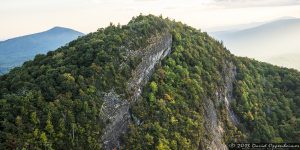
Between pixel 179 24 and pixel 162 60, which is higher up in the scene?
pixel 179 24

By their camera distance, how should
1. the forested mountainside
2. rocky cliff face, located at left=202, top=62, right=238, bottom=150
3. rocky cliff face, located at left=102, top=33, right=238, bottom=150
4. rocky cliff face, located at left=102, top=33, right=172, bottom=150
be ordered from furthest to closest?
rocky cliff face, located at left=202, top=62, right=238, bottom=150
rocky cliff face, located at left=102, top=33, right=238, bottom=150
rocky cliff face, located at left=102, top=33, right=172, bottom=150
the forested mountainside

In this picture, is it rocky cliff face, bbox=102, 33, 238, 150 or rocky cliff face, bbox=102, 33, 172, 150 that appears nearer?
rocky cliff face, bbox=102, 33, 172, 150

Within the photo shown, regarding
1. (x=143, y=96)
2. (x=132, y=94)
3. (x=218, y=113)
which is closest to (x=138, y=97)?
(x=143, y=96)

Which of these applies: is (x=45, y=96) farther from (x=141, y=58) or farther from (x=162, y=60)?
(x=162, y=60)

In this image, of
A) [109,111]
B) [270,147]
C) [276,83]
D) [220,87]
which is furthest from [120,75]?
[276,83]

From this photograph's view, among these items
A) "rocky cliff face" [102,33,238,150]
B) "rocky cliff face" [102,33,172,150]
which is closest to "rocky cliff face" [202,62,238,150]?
"rocky cliff face" [102,33,238,150]

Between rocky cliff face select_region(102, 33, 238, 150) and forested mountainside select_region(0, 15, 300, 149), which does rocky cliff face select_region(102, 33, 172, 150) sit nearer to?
rocky cliff face select_region(102, 33, 238, 150)

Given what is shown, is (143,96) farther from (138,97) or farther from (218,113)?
(218,113)

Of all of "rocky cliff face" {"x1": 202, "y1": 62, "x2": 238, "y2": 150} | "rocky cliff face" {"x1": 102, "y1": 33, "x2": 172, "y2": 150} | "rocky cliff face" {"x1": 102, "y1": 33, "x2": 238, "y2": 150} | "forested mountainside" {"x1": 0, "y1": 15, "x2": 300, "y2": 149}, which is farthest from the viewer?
"rocky cliff face" {"x1": 202, "y1": 62, "x2": 238, "y2": 150}
